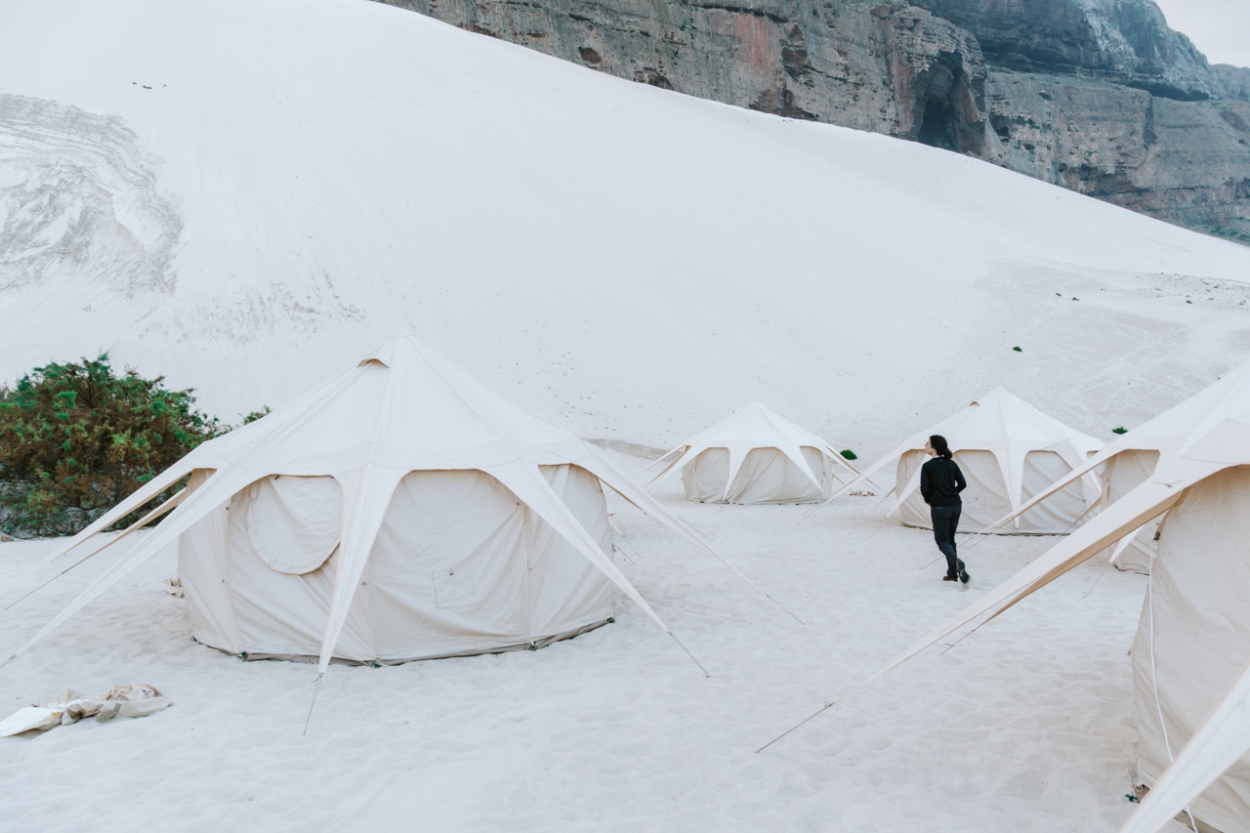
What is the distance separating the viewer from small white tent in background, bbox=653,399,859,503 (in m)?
13.1

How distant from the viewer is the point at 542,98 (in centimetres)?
3156

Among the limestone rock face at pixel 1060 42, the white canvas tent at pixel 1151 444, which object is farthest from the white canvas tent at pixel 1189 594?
the limestone rock face at pixel 1060 42

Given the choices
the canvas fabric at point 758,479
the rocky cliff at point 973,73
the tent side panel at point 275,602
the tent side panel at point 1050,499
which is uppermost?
the rocky cliff at point 973,73

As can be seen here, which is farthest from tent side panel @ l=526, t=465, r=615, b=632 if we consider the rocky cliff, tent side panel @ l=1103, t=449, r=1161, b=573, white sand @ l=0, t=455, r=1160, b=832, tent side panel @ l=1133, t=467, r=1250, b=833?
the rocky cliff

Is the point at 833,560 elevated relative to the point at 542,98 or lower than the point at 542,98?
lower

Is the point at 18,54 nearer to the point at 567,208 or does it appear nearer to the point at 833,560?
the point at 567,208

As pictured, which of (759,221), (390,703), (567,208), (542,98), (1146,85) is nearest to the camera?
(390,703)

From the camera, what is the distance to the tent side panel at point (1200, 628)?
2.69 meters

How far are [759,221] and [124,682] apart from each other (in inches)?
987

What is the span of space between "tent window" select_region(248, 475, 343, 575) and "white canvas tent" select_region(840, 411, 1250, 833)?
3547 millimetres

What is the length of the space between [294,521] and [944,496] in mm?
5470

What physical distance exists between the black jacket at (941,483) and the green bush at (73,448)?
346 inches

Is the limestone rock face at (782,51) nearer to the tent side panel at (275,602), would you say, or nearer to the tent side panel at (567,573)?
the tent side panel at (567,573)

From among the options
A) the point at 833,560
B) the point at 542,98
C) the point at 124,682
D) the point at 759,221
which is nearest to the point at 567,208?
the point at 759,221
